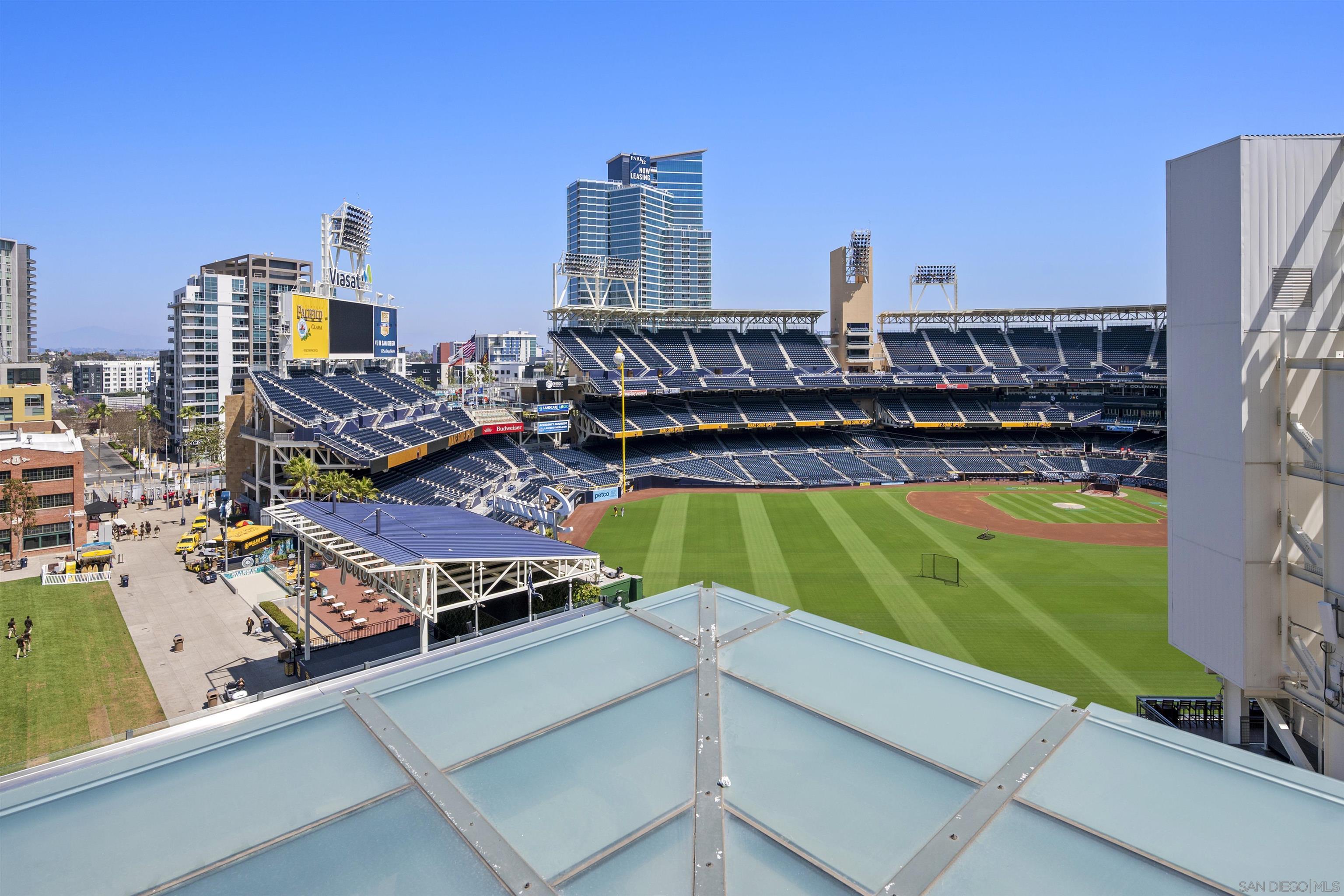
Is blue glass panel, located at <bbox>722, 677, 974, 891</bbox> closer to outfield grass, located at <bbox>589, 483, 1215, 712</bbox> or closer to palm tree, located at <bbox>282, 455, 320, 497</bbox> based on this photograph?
outfield grass, located at <bbox>589, 483, 1215, 712</bbox>

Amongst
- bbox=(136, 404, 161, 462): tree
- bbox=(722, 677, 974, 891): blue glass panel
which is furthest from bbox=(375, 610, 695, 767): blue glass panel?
bbox=(136, 404, 161, 462): tree

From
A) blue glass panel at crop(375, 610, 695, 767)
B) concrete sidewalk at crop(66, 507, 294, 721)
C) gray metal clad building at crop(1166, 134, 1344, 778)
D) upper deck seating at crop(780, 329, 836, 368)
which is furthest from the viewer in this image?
upper deck seating at crop(780, 329, 836, 368)

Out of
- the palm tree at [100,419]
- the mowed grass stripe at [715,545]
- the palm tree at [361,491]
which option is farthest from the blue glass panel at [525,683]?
the palm tree at [100,419]

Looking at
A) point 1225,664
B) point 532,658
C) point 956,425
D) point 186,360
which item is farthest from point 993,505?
point 186,360

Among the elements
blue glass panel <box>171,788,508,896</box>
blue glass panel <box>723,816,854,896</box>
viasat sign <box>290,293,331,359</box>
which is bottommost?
blue glass panel <box>723,816,854,896</box>

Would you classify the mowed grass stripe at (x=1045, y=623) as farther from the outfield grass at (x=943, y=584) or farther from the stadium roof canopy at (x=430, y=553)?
the stadium roof canopy at (x=430, y=553)

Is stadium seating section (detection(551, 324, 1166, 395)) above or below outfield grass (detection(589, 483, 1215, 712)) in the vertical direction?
above

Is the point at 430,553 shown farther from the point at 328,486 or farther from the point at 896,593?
the point at 328,486
